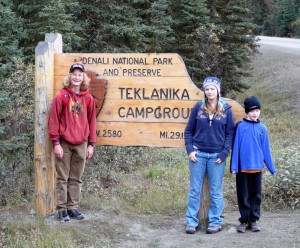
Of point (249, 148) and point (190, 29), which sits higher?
point (190, 29)

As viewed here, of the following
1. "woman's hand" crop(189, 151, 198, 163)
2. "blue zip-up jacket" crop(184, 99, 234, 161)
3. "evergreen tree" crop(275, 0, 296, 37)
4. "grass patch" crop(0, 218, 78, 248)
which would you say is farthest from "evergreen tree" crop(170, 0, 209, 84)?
"evergreen tree" crop(275, 0, 296, 37)

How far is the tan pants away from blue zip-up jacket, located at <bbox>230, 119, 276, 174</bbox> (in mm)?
1799

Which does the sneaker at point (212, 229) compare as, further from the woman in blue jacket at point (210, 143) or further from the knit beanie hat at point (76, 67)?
the knit beanie hat at point (76, 67)

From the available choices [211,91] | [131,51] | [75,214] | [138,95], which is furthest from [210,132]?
[131,51]

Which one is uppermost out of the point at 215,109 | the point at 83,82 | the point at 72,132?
the point at 83,82

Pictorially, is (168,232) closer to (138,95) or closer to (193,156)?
(193,156)

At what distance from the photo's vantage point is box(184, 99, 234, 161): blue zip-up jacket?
5527mm

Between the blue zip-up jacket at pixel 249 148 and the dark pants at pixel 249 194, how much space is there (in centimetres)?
13

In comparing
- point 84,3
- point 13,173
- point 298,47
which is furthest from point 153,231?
point 298,47

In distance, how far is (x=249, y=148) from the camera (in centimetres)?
554

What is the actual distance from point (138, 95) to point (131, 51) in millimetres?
9083

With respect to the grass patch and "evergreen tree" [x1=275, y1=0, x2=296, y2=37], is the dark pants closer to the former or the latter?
the grass patch

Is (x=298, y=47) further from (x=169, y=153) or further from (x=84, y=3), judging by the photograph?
(x=169, y=153)

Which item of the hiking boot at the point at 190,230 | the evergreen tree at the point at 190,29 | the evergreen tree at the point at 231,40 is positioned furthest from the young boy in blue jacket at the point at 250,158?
the evergreen tree at the point at 231,40
